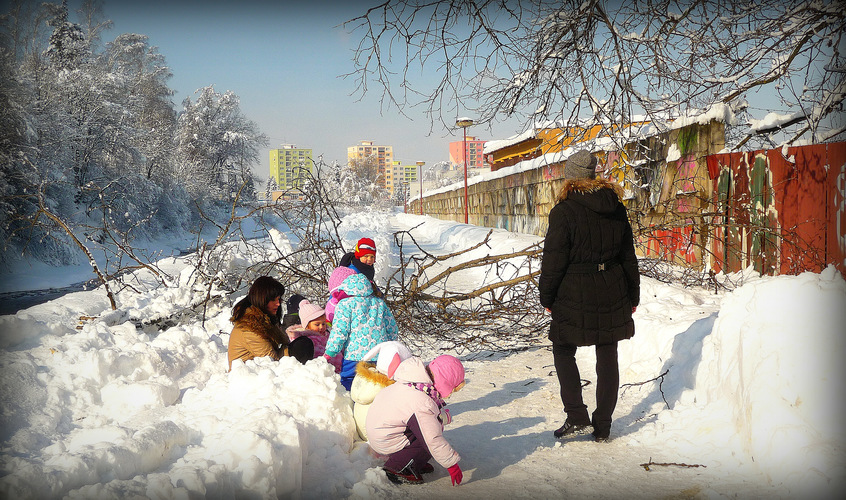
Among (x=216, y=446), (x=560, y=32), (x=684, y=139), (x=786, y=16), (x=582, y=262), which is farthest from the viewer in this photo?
(x=684, y=139)

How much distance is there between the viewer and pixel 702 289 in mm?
7410

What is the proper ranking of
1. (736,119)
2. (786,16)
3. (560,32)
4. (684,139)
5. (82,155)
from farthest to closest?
(82,155), (684,139), (736,119), (786,16), (560,32)

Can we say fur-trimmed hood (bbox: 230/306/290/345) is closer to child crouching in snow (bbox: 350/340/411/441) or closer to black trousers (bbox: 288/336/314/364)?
black trousers (bbox: 288/336/314/364)

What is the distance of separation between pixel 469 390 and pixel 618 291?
2.08m

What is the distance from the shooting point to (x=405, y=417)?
337cm

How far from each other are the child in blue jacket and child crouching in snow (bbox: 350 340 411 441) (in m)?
0.47

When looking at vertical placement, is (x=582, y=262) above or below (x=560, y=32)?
below

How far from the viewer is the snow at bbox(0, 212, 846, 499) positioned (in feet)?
9.49

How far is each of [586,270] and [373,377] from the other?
157cm

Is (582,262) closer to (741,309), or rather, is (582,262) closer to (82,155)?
(741,309)

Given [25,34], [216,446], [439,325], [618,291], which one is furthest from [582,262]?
[25,34]

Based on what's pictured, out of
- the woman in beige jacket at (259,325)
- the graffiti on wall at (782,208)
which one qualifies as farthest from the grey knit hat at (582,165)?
the graffiti on wall at (782,208)

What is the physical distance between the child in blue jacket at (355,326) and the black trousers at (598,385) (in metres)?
1.35

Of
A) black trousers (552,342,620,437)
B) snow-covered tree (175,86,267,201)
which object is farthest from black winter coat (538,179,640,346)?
snow-covered tree (175,86,267,201)
